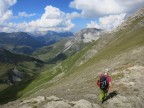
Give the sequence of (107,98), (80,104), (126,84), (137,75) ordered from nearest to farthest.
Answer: (80,104)
(107,98)
(126,84)
(137,75)

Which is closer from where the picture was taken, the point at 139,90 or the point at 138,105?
the point at 138,105

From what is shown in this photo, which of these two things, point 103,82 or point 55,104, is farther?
point 103,82

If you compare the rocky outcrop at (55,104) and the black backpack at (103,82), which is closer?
the rocky outcrop at (55,104)

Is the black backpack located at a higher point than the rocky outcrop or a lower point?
higher

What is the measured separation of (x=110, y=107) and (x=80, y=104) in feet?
12.2

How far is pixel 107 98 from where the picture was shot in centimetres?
3406

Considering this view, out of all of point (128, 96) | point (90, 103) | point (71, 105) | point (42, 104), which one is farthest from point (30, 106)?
point (128, 96)

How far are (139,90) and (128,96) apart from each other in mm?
3904

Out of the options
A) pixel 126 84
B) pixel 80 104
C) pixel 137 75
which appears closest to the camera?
pixel 80 104

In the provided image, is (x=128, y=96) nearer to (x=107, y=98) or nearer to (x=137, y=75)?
(x=107, y=98)

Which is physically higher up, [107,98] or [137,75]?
[137,75]

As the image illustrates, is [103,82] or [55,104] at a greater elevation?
[103,82]

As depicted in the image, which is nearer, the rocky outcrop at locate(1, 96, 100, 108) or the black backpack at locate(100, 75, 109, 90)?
the rocky outcrop at locate(1, 96, 100, 108)

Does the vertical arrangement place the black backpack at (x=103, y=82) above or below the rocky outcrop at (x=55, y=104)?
above
